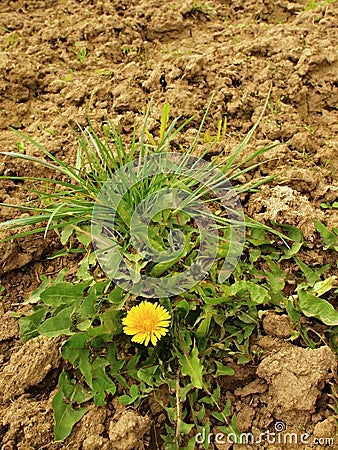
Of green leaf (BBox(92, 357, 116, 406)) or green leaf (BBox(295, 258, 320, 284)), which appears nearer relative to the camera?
green leaf (BBox(92, 357, 116, 406))

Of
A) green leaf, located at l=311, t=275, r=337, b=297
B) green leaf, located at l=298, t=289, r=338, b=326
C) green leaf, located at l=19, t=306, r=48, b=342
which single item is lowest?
green leaf, located at l=19, t=306, r=48, b=342

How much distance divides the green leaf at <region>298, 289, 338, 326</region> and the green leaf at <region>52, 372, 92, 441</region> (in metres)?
→ 0.79

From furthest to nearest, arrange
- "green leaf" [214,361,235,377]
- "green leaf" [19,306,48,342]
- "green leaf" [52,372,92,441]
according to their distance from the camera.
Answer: "green leaf" [19,306,48,342]
"green leaf" [214,361,235,377]
"green leaf" [52,372,92,441]

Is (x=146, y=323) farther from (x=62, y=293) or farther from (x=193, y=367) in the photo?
(x=62, y=293)

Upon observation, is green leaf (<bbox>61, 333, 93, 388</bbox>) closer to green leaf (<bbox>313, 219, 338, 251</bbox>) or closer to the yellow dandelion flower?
the yellow dandelion flower

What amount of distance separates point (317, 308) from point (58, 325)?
0.89 m

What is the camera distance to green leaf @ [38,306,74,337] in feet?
5.55

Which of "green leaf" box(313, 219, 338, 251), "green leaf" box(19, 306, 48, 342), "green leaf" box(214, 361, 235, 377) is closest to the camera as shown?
"green leaf" box(214, 361, 235, 377)

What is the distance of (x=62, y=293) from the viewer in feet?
5.86

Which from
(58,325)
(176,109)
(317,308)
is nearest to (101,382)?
(58,325)

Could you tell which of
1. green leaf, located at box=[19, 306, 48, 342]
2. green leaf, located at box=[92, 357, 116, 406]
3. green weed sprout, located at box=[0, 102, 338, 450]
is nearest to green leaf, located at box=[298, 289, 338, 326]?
green weed sprout, located at box=[0, 102, 338, 450]

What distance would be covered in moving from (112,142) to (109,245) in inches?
25.0

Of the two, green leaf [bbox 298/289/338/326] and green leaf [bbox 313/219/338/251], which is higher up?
green leaf [bbox 313/219/338/251]

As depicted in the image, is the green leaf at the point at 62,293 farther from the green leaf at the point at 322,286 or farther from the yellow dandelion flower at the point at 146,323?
the green leaf at the point at 322,286
